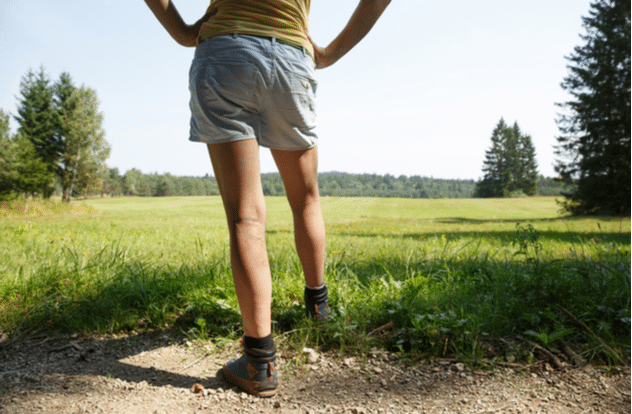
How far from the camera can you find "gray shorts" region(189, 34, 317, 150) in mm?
1282

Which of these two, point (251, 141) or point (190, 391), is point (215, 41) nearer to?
point (251, 141)

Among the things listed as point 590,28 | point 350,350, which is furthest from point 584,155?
point 350,350

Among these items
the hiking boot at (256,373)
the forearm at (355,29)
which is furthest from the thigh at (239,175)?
the forearm at (355,29)

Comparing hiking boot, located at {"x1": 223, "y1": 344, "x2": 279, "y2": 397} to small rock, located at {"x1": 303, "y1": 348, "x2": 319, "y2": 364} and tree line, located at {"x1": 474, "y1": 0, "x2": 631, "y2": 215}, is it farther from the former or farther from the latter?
tree line, located at {"x1": 474, "y1": 0, "x2": 631, "y2": 215}

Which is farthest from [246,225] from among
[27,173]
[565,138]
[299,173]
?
[565,138]

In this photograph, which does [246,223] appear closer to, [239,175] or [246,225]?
[246,225]

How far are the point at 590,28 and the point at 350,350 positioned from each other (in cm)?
2859

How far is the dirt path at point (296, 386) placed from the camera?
122cm

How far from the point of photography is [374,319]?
1.79 m

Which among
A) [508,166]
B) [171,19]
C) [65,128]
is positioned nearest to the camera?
[171,19]

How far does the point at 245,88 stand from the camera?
1.30 meters

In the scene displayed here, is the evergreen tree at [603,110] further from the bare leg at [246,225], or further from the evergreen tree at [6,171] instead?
the evergreen tree at [6,171]

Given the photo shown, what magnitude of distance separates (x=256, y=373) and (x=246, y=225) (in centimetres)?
53

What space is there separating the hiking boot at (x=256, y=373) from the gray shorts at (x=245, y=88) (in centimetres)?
79
